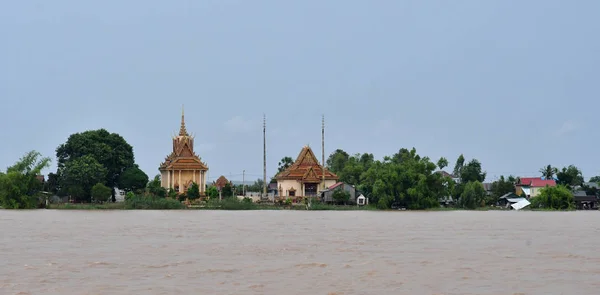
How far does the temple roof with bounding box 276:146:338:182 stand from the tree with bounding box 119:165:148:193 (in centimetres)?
1392

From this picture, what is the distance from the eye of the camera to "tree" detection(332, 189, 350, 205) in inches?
2296

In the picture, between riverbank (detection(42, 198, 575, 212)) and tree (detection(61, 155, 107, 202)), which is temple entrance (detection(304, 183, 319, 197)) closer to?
riverbank (detection(42, 198, 575, 212))

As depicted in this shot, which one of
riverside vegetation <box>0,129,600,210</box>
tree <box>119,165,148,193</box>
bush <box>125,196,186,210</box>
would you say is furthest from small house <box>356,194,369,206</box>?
tree <box>119,165,148,193</box>

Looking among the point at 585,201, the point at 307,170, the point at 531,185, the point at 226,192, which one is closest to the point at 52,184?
the point at 226,192

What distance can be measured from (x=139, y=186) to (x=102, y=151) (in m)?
3.79

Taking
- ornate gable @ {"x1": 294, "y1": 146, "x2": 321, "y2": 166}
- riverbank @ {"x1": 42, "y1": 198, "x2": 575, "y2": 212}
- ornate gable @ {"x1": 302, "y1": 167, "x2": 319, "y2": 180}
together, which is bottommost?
riverbank @ {"x1": 42, "y1": 198, "x2": 575, "y2": 212}

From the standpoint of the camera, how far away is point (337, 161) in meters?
87.2

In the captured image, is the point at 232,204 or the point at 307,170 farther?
the point at 307,170

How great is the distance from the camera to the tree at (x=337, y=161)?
86.2m

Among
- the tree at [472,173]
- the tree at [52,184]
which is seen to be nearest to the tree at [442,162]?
the tree at [472,173]

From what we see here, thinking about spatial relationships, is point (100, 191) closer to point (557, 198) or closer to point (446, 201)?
point (446, 201)

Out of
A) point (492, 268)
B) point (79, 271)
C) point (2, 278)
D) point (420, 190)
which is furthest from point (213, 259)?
point (420, 190)

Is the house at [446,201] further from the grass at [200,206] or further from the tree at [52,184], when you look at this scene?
the tree at [52,184]

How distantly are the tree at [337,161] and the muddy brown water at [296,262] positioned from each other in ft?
192
